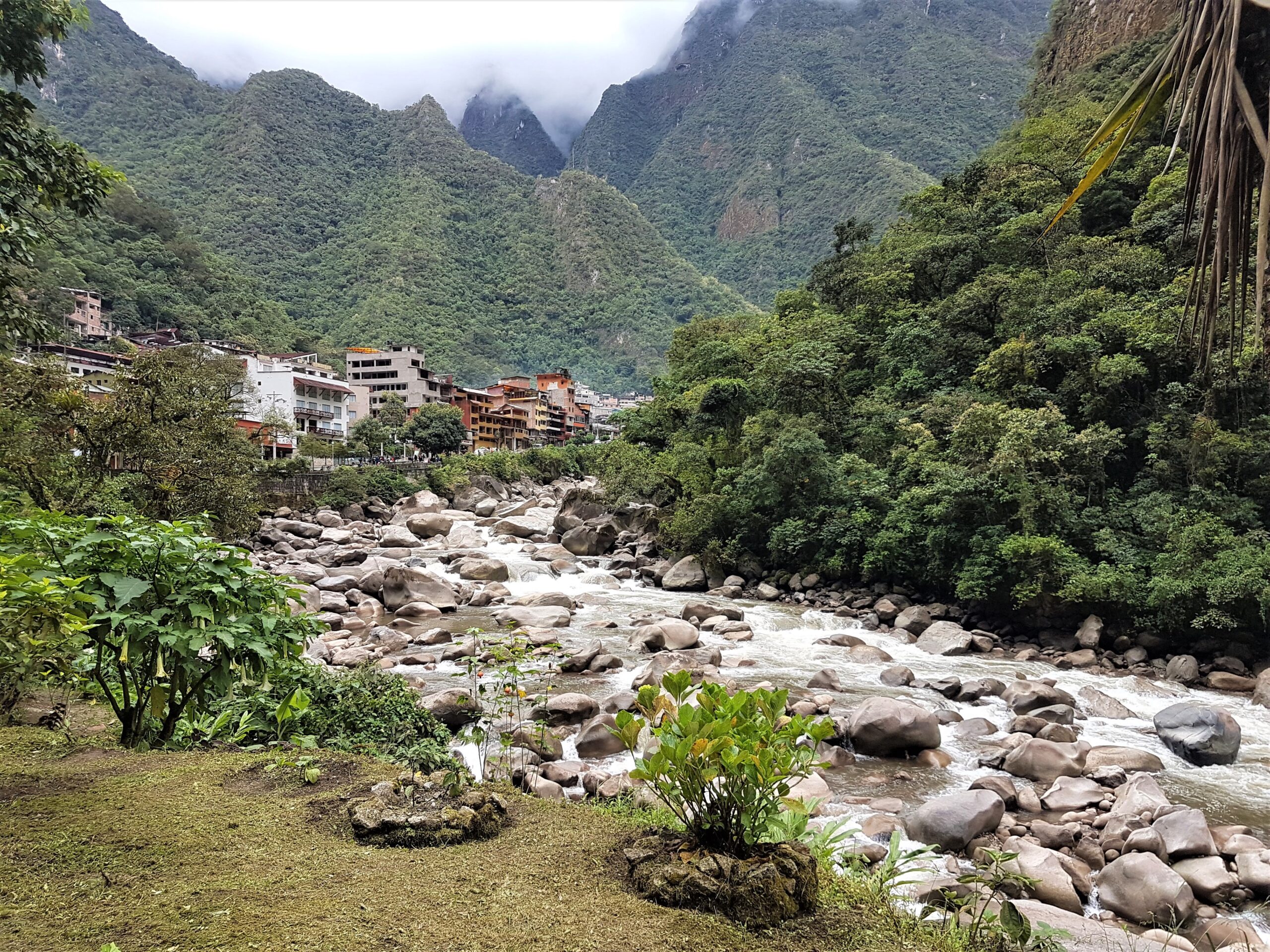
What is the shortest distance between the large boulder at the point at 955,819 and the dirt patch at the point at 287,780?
5132 millimetres

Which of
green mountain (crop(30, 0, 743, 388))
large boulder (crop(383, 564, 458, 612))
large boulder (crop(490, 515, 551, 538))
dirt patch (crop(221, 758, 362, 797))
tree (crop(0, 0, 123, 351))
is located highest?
green mountain (crop(30, 0, 743, 388))

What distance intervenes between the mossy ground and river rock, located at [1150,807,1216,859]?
4764 mm

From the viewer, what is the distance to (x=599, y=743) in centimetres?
800

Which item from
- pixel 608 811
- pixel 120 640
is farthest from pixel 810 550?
pixel 120 640

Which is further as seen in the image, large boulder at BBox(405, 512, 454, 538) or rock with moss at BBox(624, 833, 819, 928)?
large boulder at BBox(405, 512, 454, 538)

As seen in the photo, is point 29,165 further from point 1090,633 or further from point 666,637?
point 1090,633

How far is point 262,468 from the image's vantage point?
22984mm

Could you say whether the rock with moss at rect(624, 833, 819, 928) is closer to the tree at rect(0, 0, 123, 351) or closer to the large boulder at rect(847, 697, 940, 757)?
the tree at rect(0, 0, 123, 351)

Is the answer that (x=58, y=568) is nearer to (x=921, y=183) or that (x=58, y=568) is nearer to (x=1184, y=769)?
(x=1184, y=769)

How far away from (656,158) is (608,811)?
525 feet

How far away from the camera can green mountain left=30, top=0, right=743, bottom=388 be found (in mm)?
85438

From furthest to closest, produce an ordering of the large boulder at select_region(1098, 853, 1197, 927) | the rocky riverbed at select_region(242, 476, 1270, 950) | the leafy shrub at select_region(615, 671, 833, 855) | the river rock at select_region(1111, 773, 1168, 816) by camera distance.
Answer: the river rock at select_region(1111, 773, 1168, 816)
the rocky riverbed at select_region(242, 476, 1270, 950)
the large boulder at select_region(1098, 853, 1197, 927)
the leafy shrub at select_region(615, 671, 833, 855)

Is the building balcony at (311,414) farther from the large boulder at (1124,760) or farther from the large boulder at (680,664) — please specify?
the large boulder at (1124,760)

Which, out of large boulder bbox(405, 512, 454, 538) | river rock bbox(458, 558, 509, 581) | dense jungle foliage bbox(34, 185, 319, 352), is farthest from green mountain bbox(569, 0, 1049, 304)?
dense jungle foliage bbox(34, 185, 319, 352)
